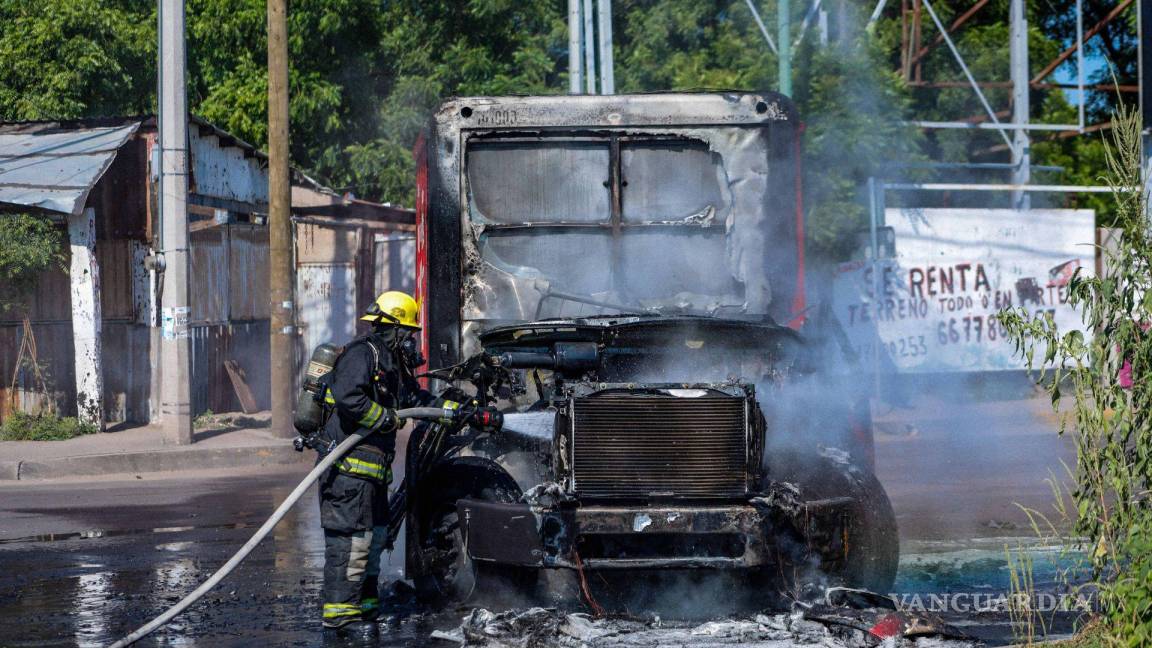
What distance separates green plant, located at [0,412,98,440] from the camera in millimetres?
14991

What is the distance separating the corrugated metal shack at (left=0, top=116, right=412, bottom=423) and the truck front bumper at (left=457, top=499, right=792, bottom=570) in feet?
31.7

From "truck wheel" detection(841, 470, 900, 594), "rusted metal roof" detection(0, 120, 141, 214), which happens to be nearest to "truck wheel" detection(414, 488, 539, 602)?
"truck wheel" detection(841, 470, 900, 594)

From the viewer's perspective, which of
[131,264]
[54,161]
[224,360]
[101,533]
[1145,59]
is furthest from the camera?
[1145,59]

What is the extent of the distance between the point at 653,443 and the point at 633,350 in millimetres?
803

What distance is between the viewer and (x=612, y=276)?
29.5 ft

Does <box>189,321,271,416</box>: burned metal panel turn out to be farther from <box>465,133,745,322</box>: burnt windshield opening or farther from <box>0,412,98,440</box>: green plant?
<box>465,133,745,322</box>: burnt windshield opening

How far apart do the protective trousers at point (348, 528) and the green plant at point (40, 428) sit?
9.30 meters

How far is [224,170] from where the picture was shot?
18.1 metres

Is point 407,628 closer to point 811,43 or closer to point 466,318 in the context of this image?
point 466,318

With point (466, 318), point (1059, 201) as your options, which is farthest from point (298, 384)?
point (1059, 201)

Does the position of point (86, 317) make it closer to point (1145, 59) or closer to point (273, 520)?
point (273, 520)

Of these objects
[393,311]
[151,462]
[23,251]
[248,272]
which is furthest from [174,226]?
[393,311]

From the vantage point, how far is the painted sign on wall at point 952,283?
19.7 metres

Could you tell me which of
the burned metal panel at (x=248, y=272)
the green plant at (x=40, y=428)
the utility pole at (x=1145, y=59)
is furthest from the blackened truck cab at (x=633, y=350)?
the utility pole at (x=1145, y=59)
